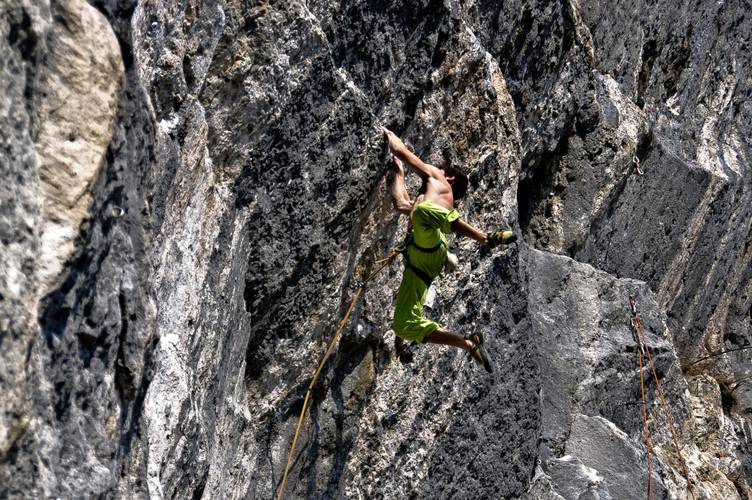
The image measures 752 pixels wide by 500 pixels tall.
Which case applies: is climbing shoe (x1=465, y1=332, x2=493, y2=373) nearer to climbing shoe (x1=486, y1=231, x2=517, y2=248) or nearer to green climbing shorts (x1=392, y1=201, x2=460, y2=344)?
green climbing shorts (x1=392, y1=201, x2=460, y2=344)

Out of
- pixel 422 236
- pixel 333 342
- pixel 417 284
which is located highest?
pixel 422 236

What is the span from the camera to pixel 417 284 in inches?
300

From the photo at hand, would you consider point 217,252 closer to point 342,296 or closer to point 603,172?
point 342,296

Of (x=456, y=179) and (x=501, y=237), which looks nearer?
(x=501, y=237)

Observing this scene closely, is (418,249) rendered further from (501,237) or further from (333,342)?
(333,342)

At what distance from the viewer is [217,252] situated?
6.01 m

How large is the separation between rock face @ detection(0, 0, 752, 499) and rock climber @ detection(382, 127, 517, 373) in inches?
Result: 8.3

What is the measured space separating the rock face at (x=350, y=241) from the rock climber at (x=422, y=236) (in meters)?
0.21

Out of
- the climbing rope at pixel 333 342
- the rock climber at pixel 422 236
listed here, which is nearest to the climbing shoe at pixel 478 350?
the rock climber at pixel 422 236

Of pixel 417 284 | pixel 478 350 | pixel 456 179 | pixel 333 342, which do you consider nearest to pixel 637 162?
pixel 456 179

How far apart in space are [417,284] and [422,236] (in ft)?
1.33

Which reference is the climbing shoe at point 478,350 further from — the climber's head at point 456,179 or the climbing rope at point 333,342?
the climber's head at point 456,179

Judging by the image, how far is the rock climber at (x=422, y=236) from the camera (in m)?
7.30

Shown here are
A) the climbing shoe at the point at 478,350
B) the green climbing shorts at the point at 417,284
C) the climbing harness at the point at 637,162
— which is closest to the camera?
the green climbing shorts at the point at 417,284
